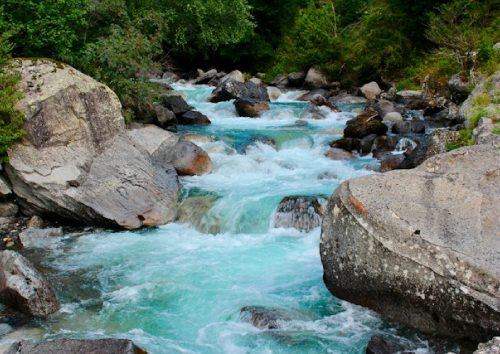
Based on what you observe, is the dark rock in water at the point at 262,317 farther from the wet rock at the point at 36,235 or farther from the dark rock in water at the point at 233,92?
the dark rock in water at the point at 233,92

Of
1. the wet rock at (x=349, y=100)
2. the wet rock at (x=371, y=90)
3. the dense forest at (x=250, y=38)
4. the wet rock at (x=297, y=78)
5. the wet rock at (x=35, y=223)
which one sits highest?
the dense forest at (x=250, y=38)

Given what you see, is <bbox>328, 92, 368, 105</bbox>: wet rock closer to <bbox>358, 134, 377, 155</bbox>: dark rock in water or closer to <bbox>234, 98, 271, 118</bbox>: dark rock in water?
<bbox>234, 98, 271, 118</bbox>: dark rock in water

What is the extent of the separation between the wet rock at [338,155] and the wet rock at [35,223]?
27.0ft

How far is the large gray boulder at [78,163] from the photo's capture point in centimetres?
991

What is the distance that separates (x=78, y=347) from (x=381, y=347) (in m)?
3.37

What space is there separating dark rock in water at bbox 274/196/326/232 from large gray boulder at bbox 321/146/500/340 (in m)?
2.94

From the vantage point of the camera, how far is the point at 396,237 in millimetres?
5867

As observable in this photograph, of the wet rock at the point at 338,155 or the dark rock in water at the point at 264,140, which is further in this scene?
the dark rock in water at the point at 264,140

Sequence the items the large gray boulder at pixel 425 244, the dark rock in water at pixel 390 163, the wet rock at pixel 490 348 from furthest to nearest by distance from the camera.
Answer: the dark rock in water at pixel 390 163
the large gray boulder at pixel 425 244
the wet rock at pixel 490 348

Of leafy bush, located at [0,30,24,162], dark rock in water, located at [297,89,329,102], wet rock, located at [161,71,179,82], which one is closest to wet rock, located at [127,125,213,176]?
leafy bush, located at [0,30,24,162]

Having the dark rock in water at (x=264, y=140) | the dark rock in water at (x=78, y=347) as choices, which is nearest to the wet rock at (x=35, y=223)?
the dark rock in water at (x=78, y=347)

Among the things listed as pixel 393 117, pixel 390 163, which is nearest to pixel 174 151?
pixel 390 163

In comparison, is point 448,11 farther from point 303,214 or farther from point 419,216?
point 419,216

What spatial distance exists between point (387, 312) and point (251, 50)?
2741 cm
